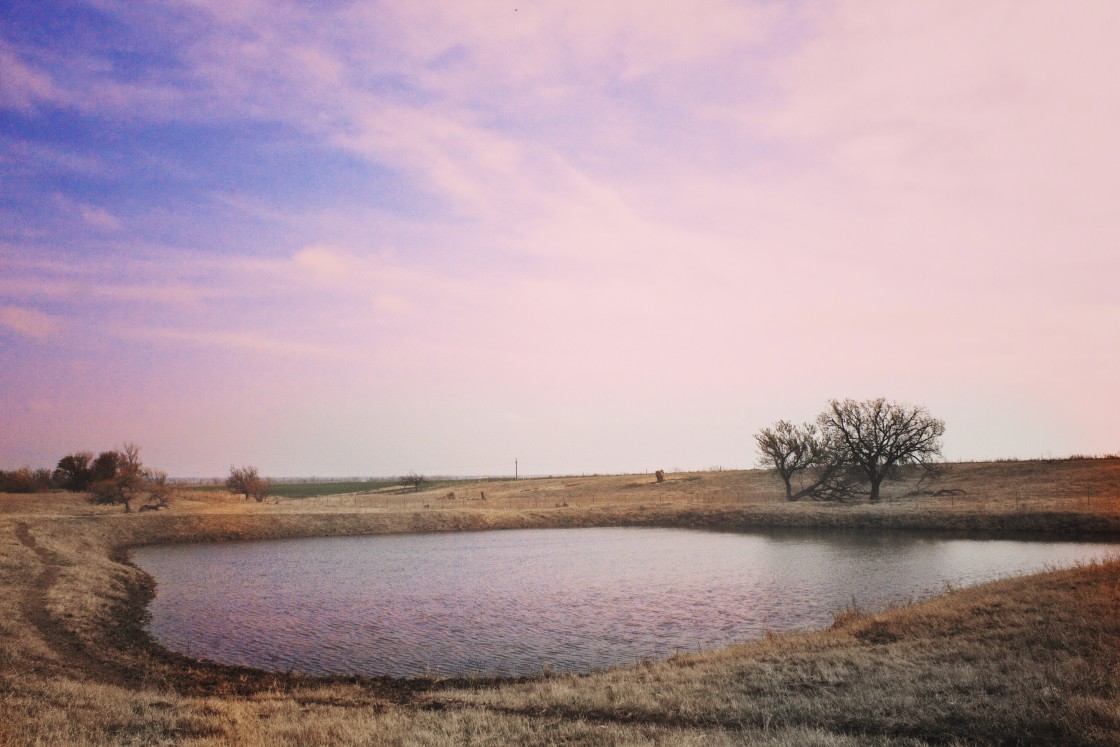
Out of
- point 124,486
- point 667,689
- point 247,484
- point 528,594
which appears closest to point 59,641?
point 528,594

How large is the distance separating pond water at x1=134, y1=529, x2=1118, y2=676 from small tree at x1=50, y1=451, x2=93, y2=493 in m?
52.4

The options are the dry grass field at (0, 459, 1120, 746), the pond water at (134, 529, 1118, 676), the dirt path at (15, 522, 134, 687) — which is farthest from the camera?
the pond water at (134, 529, 1118, 676)

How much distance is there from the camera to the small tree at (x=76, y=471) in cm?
8650

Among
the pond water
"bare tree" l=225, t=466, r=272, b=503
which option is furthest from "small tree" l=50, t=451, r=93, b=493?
the pond water

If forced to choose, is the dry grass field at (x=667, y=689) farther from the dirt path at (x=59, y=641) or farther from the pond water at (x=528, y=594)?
the pond water at (x=528, y=594)

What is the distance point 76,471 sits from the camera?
87.8 m

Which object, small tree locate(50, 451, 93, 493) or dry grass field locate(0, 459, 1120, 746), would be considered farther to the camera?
small tree locate(50, 451, 93, 493)

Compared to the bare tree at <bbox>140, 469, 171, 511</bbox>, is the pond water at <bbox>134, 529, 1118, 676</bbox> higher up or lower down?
lower down

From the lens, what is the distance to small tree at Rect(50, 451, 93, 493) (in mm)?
86500

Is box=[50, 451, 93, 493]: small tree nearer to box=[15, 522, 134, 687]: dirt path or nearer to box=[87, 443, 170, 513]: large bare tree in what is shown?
box=[87, 443, 170, 513]: large bare tree

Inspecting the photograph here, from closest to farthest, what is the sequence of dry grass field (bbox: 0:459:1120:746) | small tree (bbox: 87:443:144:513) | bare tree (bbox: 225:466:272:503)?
1. dry grass field (bbox: 0:459:1120:746)
2. small tree (bbox: 87:443:144:513)
3. bare tree (bbox: 225:466:272:503)

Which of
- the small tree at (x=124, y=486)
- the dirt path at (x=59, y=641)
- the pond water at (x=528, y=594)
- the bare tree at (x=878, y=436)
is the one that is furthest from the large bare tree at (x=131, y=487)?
the bare tree at (x=878, y=436)

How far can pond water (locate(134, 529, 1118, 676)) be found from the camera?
20.5 meters

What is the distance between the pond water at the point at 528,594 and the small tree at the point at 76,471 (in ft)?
172
